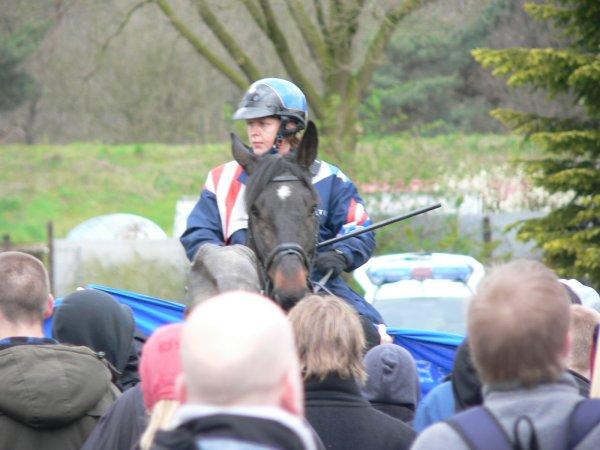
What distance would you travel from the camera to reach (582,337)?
14.3 ft

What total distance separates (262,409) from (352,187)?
4.16 meters

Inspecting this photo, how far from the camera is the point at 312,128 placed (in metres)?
6.07

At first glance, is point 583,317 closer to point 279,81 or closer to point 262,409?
point 262,409

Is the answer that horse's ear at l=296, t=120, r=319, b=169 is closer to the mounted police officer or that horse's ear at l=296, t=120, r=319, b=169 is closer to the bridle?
the mounted police officer

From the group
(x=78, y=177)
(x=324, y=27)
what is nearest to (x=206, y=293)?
(x=324, y=27)

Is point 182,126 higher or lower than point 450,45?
lower

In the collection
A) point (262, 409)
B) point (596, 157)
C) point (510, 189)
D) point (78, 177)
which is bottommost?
point (78, 177)

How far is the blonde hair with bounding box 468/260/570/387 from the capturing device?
2949 mm

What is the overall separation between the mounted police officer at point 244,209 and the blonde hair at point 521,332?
3.18m

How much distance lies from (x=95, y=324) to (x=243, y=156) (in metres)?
1.49

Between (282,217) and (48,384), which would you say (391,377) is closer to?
(282,217)

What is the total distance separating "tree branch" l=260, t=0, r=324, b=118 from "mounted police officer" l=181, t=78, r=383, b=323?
496 inches

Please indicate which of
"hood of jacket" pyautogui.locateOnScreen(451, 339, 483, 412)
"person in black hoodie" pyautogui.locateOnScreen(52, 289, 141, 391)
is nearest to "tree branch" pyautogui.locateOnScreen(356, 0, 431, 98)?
"person in black hoodie" pyautogui.locateOnScreen(52, 289, 141, 391)

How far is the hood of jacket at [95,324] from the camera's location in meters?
5.14
